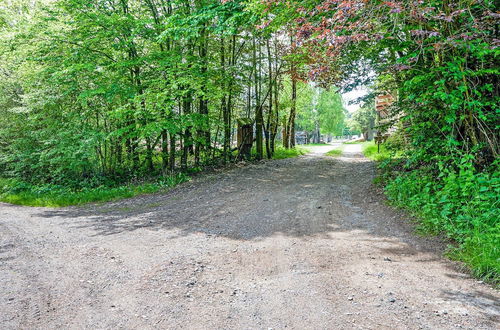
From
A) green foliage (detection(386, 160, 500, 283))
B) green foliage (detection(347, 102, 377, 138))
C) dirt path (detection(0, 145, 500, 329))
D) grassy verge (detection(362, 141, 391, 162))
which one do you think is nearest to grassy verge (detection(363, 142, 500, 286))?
green foliage (detection(386, 160, 500, 283))

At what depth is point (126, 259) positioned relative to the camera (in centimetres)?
410

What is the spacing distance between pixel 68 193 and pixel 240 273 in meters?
8.97

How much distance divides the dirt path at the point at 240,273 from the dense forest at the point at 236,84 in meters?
0.79

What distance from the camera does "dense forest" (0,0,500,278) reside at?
4574 millimetres

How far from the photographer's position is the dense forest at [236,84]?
15.0 ft

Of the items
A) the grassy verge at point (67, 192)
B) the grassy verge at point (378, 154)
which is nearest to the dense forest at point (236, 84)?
the grassy verge at point (67, 192)

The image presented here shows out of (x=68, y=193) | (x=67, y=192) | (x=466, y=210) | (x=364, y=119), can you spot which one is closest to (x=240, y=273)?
(x=466, y=210)

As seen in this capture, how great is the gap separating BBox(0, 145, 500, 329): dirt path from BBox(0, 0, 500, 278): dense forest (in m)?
0.79

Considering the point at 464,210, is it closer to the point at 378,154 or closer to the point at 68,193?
the point at 68,193

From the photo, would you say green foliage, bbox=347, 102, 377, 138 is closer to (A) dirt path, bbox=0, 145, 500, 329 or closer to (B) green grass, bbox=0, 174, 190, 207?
(B) green grass, bbox=0, 174, 190, 207

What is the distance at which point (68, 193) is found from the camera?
10195 mm

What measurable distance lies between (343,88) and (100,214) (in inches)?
297

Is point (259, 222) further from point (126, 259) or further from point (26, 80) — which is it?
point (26, 80)

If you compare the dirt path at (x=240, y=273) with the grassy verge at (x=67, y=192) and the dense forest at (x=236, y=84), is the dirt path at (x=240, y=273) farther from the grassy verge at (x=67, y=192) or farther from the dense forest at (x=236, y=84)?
the grassy verge at (x=67, y=192)
